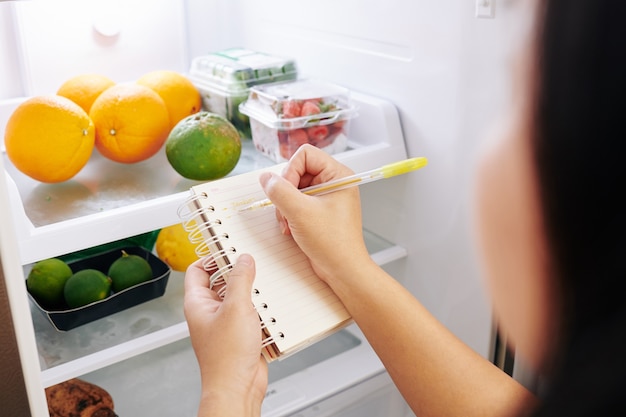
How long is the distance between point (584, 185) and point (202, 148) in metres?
0.70

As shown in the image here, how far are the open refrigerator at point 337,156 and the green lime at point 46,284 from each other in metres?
0.04

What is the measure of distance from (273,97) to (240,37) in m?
0.36

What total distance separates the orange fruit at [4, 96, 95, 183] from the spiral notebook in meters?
0.24

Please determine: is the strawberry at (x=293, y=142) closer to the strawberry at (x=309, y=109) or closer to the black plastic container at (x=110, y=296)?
the strawberry at (x=309, y=109)

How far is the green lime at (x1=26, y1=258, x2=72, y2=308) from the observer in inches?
37.0

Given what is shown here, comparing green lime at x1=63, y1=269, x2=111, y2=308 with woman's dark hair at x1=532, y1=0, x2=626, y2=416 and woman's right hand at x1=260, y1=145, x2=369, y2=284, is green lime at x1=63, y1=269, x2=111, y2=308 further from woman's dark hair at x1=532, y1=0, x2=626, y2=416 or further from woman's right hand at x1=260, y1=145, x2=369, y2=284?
woman's dark hair at x1=532, y1=0, x2=626, y2=416

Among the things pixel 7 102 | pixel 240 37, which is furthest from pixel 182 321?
pixel 240 37

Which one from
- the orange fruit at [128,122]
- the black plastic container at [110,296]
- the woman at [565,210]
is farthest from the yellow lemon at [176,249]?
the woman at [565,210]

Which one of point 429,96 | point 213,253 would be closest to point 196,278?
point 213,253

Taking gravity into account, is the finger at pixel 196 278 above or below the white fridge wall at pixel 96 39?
below

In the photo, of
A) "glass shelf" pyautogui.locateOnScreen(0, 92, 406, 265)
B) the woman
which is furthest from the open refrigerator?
the woman

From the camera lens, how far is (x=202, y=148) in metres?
0.92

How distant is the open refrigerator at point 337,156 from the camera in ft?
2.86

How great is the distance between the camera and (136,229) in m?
0.82
